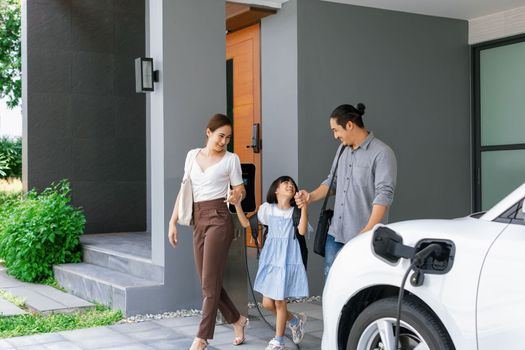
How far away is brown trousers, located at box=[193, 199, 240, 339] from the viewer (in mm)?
5234

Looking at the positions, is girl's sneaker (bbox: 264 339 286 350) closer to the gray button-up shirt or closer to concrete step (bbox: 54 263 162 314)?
the gray button-up shirt

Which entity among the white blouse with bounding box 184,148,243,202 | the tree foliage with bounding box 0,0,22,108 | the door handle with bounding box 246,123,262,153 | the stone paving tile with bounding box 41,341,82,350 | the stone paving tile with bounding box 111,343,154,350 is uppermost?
the tree foliage with bounding box 0,0,22,108

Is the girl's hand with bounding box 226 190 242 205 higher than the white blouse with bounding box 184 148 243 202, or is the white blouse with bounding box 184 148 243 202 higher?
the white blouse with bounding box 184 148 243 202

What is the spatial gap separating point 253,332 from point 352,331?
2571 mm

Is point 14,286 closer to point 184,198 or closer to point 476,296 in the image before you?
point 184,198

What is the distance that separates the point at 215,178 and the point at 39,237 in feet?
12.5

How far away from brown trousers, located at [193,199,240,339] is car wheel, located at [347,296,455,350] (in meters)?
1.82

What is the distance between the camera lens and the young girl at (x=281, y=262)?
17.3 ft

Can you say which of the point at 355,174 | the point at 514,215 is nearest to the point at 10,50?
the point at 355,174

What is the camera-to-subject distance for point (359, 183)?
4.85m

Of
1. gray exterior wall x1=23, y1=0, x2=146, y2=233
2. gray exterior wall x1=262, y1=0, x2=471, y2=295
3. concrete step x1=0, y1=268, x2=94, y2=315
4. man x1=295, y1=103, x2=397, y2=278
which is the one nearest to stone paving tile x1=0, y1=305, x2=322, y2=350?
concrete step x1=0, y1=268, x2=94, y2=315

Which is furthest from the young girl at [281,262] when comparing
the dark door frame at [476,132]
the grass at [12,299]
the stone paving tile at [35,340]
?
the dark door frame at [476,132]

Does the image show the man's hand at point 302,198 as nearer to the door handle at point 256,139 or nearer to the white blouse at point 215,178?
the white blouse at point 215,178

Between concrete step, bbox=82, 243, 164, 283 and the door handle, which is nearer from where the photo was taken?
concrete step, bbox=82, 243, 164, 283
